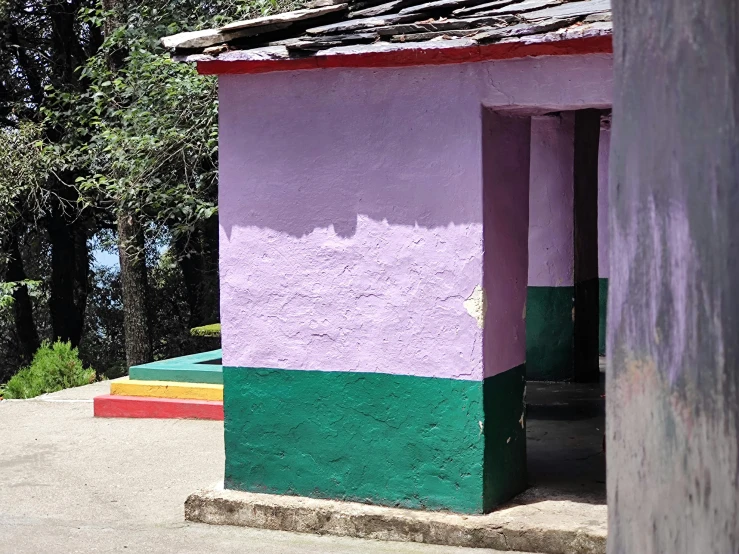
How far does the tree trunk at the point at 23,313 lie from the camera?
768 inches

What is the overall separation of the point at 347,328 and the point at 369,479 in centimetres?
83

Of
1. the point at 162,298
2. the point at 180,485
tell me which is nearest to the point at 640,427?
the point at 180,485

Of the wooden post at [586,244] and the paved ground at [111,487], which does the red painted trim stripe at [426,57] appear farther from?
the wooden post at [586,244]

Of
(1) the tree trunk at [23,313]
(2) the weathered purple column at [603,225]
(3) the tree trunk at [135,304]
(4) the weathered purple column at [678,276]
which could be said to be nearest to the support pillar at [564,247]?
(2) the weathered purple column at [603,225]

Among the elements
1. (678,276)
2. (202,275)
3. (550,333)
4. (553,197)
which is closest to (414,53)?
(678,276)

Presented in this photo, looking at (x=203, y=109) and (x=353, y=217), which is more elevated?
(x=203, y=109)

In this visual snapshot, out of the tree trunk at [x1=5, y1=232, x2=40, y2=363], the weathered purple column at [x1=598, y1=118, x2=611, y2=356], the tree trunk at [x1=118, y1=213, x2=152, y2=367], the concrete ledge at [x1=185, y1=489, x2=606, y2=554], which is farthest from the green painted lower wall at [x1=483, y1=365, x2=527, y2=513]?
the tree trunk at [x1=5, y1=232, x2=40, y2=363]

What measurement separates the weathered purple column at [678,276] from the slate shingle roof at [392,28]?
3.26 m

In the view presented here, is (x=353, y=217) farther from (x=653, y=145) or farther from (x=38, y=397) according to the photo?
(x=38, y=397)

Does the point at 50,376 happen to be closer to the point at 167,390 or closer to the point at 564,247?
the point at 167,390

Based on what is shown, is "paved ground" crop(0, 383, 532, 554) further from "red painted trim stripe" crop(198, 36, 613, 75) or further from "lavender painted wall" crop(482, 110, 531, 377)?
"red painted trim stripe" crop(198, 36, 613, 75)

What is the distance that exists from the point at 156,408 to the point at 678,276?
27.0 ft

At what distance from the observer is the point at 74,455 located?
331 inches

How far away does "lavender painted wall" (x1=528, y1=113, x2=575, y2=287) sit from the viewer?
10.1m
